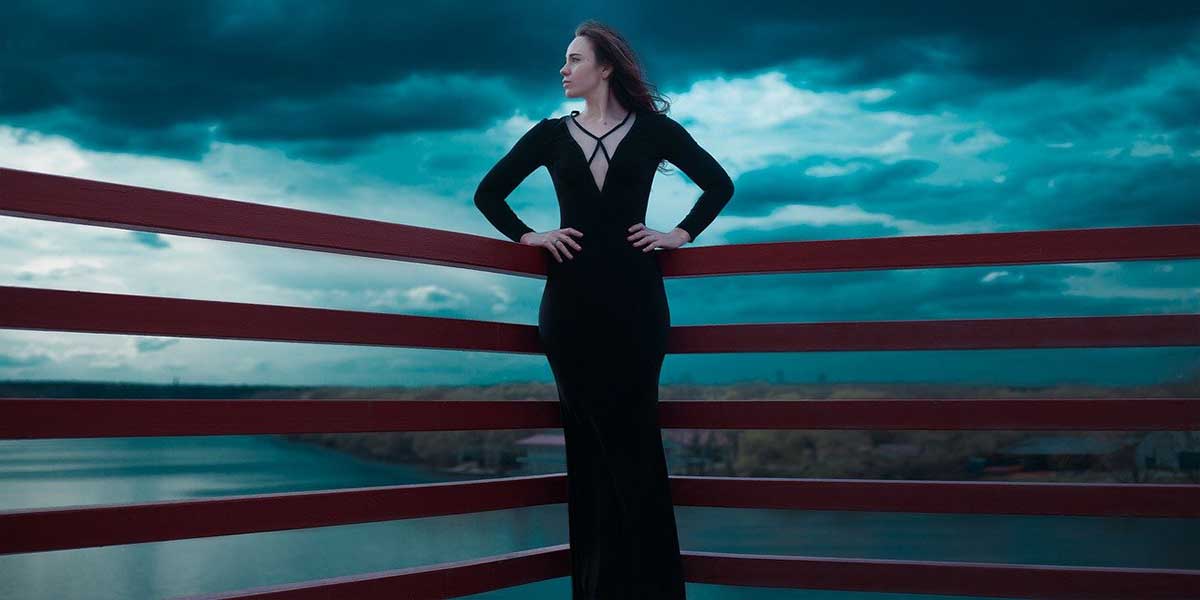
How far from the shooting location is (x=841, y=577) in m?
2.60

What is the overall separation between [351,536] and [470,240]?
0.84 m

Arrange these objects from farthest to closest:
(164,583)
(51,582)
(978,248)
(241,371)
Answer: (978,248) < (241,371) < (164,583) < (51,582)

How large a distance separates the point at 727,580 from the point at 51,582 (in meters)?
1.71

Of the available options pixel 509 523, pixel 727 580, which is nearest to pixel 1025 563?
pixel 727 580

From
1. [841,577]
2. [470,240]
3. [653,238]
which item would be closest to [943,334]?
[841,577]

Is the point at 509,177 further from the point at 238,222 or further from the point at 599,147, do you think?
the point at 238,222

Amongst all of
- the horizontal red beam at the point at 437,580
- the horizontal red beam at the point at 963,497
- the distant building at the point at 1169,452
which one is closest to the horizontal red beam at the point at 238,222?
the horizontal red beam at the point at 437,580

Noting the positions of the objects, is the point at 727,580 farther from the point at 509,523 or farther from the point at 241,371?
the point at 241,371

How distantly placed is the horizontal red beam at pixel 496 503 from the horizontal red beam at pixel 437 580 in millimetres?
140

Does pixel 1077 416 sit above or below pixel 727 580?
above

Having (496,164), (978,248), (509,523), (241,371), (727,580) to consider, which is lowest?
(727,580)

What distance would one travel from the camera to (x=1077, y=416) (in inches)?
97.5

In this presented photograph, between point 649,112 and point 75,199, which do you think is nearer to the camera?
point 75,199

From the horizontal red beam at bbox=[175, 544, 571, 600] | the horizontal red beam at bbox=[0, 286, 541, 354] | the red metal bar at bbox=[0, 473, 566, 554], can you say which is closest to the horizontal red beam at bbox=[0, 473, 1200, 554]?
the red metal bar at bbox=[0, 473, 566, 554]
